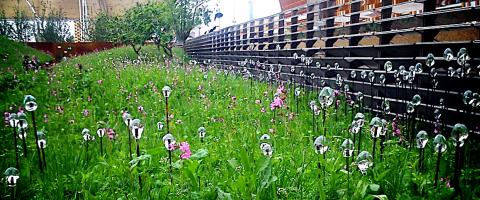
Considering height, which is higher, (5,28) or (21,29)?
(21,29)

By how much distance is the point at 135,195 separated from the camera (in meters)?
1.83

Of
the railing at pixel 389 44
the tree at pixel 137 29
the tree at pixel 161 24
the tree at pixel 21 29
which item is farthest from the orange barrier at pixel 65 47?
the railing at pixel 389 44

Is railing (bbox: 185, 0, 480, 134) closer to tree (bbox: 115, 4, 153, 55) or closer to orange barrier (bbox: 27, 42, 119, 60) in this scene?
tree (bbox: 115, 4, 153, 55)

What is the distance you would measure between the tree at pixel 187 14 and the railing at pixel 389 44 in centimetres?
1109

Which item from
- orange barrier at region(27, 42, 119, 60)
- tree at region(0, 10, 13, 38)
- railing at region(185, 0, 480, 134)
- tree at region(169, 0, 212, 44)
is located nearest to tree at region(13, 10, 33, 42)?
tree at region(0, 10, 13, 38)

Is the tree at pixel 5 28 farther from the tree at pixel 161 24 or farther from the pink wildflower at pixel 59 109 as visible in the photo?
the pink wildflower at pixel 59 109

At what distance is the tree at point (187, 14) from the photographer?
59.7 ft

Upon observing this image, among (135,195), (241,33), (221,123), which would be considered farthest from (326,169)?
(241,33)

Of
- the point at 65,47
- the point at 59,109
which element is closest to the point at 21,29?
the point at 65,47

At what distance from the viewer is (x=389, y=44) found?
3826mm

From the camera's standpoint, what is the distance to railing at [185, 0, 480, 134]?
2.84 metres

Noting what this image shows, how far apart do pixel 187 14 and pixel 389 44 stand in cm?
1673

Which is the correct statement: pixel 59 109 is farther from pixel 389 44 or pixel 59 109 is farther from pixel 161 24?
pixel 161 24

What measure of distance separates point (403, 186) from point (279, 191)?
619 millimetres
